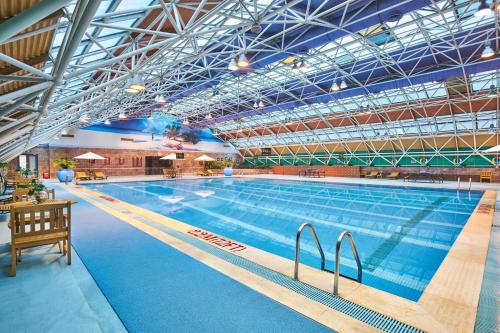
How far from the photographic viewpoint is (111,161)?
2384cm

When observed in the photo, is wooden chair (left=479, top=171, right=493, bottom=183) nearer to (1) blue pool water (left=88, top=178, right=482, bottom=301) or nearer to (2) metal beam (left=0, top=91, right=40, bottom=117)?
(1) blue pool water (left=88, top=178, right=482, bottom=301)

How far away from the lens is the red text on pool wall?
4210 mm

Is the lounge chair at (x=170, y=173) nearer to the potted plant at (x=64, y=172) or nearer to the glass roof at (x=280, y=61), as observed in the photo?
the glass roof at (x=280, y=61)

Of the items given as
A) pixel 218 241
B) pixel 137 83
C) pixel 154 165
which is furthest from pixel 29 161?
pixel 218 241

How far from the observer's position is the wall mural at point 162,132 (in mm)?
24766

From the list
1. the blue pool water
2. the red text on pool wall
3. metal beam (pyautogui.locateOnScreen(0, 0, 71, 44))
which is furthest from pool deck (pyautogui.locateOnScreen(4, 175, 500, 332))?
metal beam (pyautogui.locateOnScreen(0, 0, 71, 44))

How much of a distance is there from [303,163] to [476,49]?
2016 centimetres

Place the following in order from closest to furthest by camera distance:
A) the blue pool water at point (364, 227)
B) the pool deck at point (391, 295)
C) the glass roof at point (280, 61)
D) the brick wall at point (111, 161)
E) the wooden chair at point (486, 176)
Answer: the pool deck at point (391, 295), the blue pool water at point (364, 227), the glass roof at point (280, 61), the wooden chair at point (486, 176), the brick wall at point (111, 161)

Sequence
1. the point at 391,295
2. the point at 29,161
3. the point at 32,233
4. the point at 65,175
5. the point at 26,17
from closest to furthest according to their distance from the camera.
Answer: the point at 26,17 → the point at 391,295 → the point at 32,233 → the point at 65,175 → the point at 29,161

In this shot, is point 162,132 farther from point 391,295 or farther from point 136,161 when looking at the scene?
point 391,295

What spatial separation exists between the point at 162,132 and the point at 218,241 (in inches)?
997

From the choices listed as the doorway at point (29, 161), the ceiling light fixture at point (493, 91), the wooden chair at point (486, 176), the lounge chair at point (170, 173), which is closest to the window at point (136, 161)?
the lounge chair at point (170, 173)

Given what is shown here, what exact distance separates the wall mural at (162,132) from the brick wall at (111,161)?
106 centimetres

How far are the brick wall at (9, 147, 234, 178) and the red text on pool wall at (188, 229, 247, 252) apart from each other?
21390 millimetres
